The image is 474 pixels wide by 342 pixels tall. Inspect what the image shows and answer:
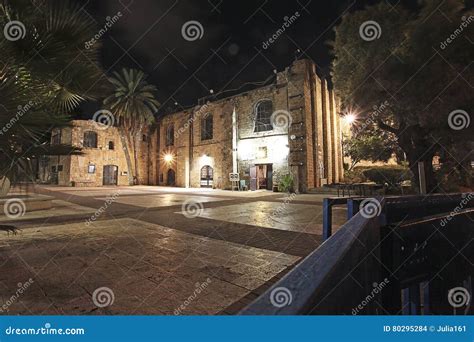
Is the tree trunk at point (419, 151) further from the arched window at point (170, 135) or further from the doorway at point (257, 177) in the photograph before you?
the arched window at point (170, 135)

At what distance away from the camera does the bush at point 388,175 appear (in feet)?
61.4

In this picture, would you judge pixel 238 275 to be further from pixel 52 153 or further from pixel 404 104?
pixel 404 104

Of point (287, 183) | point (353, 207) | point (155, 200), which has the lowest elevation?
point (155, 200)

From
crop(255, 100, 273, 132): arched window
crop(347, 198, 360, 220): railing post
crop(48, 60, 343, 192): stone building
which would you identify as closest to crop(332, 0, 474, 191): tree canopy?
crop(48, 60, 343, 192): stone building

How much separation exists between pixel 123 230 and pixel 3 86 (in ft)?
12.2

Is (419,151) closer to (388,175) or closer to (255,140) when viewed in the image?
(388,175)

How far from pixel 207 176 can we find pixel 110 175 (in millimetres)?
12595

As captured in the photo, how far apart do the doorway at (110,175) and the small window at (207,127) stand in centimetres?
1227

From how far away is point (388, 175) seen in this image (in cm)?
1919

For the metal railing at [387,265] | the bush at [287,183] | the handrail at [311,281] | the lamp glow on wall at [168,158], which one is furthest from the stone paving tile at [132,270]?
the lamp glow on wall at [168,158]

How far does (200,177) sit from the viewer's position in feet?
78.0

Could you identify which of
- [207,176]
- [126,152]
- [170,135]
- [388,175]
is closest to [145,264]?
[207,176]

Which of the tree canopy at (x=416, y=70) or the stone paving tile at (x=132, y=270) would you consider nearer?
the stone paving tile at (x=132, y=270)

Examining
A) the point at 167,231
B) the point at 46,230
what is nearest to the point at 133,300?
the point at 167,231
